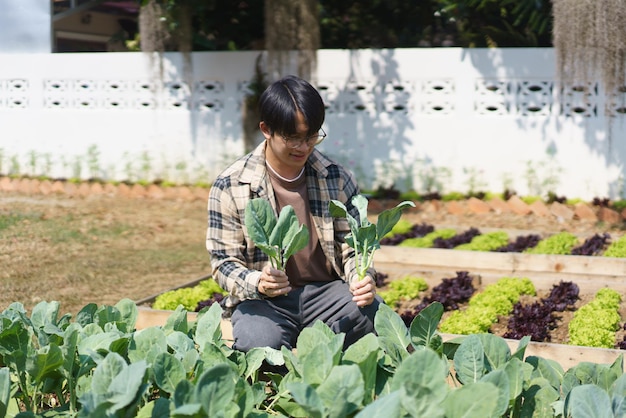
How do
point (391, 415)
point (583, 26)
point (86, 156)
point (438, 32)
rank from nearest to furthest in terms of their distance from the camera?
point (391, 415) < point (583, 26) < point (86, 156) < point (438, 32)

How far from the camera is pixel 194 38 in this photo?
11781mm

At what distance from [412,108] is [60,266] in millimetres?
4884

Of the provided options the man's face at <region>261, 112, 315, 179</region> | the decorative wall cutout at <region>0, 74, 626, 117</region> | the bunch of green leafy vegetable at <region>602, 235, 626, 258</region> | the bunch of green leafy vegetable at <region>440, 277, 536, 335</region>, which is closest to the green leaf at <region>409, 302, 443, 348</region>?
the man's face at <region>261, 112, 315, 179</region>

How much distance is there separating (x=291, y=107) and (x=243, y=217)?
21.3 inches

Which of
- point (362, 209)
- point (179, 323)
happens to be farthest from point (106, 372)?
point (362, 209)

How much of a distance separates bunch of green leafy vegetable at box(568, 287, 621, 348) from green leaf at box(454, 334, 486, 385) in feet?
7.96

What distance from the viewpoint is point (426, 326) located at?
2.33m

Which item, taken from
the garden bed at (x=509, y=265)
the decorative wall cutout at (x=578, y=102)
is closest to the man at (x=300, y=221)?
the garden bed at (x=509, y=265)

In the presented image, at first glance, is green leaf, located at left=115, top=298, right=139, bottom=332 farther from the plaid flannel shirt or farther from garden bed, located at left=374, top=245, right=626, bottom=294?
garden bed, located at left=374, top=245, right=626, bottom=294

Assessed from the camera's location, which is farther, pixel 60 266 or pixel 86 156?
pixel 86 156

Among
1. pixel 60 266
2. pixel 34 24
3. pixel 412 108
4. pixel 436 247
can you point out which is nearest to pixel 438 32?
pixel 412 108

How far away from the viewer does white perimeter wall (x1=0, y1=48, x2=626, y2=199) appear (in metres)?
9.34

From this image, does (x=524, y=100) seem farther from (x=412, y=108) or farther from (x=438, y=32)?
(x=438, y=32)

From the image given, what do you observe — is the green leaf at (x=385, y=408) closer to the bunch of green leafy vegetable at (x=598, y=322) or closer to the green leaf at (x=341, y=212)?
the green leaf at (x=341, y=212)
